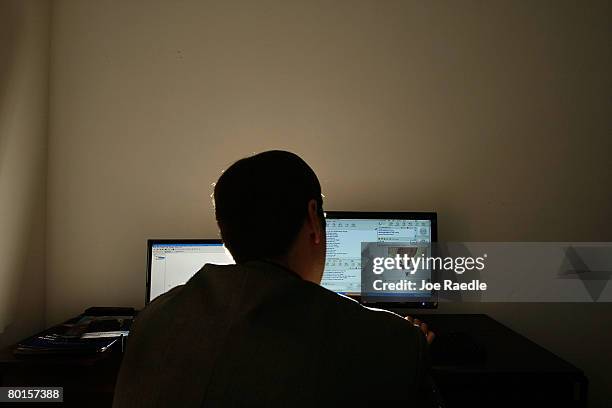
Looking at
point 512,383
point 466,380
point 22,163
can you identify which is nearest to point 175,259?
point 22,163

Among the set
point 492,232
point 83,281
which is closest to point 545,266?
point 492,232

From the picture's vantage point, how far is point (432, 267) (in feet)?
7.22

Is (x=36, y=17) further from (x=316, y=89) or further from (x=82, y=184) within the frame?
(x=316, y=89)

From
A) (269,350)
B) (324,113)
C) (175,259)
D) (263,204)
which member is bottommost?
(269,350)

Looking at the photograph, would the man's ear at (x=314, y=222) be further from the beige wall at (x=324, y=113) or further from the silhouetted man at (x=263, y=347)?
the beige wall at (x=324, y=113)

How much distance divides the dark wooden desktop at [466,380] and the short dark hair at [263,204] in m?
0.90

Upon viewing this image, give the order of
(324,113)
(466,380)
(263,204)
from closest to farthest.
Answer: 1. (263,204)
2. (466,380)
3. (324,113)

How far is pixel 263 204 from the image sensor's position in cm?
101

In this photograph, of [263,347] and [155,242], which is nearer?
[263,347]

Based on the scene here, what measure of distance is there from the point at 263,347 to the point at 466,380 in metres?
1.04

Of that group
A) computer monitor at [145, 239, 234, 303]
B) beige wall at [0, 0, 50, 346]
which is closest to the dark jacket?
computer monitor at [145, 239, 234, 303]

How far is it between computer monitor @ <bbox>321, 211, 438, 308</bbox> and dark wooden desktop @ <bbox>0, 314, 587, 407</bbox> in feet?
1.81

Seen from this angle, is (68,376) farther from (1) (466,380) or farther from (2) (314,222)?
(1) (466,380)

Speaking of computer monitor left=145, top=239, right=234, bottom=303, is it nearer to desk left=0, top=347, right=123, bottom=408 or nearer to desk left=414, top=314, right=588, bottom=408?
desk left=0, top=347, right=123, bottom=408
